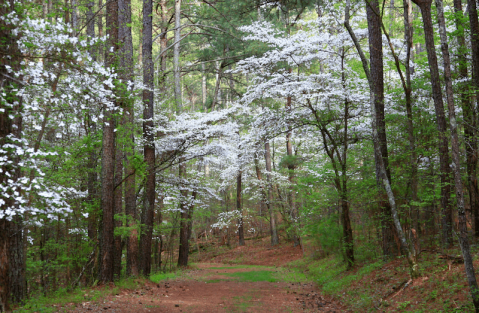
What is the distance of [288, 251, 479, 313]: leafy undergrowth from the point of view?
17.7 feet

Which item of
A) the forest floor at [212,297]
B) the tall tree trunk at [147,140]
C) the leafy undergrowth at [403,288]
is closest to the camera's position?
the leafy undergrowth at [403,288]

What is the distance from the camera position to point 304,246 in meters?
17.8

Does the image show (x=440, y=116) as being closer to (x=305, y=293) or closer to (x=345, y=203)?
(x=345, y=203)

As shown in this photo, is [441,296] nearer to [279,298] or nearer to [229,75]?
[279,298]

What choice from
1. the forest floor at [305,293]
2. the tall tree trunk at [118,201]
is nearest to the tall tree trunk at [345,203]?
the forest floor at [305,293]

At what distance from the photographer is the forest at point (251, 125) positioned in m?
4.86

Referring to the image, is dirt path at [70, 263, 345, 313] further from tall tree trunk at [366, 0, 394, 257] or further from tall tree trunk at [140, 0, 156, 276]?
tall tree trunk at [366, 0, 394, 257]

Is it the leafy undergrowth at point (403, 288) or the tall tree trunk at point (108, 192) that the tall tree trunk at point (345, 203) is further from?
the tall tree trunk at point (108, 192)

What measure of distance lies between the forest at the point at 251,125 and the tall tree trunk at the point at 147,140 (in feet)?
0.15

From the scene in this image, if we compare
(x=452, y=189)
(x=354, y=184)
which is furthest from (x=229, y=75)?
(x=452, y=189)

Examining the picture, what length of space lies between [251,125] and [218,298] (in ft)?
19.2

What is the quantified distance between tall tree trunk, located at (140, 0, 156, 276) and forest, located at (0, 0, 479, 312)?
46mm

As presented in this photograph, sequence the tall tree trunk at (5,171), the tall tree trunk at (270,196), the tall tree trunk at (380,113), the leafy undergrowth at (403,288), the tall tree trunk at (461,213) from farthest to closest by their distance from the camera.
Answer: the tall tree trunk at (270,196) → the tall tree trunk at (380,113) → the leafy undergrowth at (403,288) → the tall tree trunk at (5,171) → the tall tree trunk at (461,213)

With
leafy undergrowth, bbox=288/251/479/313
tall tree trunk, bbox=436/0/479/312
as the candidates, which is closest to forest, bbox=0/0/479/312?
tall tree trunk, bbox=436/0/479/312
